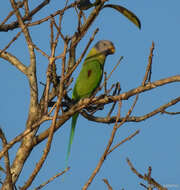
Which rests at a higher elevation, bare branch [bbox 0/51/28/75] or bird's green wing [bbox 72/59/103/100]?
bird's green wing [bbox 72/59/103/100]

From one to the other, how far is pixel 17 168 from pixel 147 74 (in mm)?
1610

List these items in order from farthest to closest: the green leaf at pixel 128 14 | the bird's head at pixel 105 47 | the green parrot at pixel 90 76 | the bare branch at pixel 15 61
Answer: the bird's head at pixel 105 47
the green parrot at pixel 90 76
the bare branch at pixel 15 61
the green leaf at pixel 128 14

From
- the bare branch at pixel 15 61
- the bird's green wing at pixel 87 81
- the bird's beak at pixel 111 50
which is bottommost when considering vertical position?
the bare branch at pixel 15 61

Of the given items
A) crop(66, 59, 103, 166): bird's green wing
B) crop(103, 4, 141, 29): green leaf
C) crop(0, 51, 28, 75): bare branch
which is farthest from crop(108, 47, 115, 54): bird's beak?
crop(103, 4, 141, 29): green leaf

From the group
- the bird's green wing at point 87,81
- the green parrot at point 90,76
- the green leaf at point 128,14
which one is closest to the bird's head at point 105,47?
the green parrot at point 90,76

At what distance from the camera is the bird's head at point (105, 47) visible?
20.6 feet

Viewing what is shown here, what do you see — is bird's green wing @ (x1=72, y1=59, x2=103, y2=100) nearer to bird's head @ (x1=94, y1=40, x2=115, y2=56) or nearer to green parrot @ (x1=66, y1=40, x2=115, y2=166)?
green parrot @ (x1=66, y1=40, x2=115, y2=166)

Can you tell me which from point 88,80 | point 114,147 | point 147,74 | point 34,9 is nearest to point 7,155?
point 114,147

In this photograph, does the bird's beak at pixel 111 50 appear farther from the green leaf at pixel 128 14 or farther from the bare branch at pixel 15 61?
the green leaf at pixel 128 14

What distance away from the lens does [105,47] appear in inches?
249

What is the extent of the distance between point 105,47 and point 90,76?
3.38 feet

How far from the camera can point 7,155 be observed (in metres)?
2.90

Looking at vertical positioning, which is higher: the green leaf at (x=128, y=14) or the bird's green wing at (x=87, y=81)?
the bird's green wing at (x=87, y=81)

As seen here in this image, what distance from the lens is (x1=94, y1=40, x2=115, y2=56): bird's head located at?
20.6 feet
